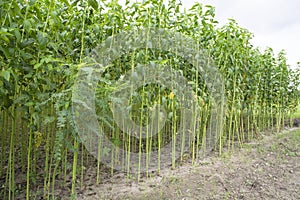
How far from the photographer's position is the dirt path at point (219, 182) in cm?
299

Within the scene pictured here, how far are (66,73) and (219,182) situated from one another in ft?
7.70

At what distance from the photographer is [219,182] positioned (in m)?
3.35

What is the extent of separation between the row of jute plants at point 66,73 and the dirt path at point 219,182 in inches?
9.3

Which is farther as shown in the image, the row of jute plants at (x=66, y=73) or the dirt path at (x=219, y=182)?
the dirt path at (x=219, y=182)

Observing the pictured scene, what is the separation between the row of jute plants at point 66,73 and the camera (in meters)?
2.23

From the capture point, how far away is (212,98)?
4.32 metres

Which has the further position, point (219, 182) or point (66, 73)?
point (219, 182)

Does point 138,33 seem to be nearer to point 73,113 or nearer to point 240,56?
point 73,113

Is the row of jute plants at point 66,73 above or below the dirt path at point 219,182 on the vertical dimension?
above

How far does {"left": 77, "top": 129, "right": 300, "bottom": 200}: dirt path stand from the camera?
118 inches

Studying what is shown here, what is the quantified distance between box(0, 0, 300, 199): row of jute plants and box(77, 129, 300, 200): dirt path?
24cm

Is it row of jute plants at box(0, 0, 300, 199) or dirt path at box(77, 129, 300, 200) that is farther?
dirt path at box(77, 129, 300, 200)

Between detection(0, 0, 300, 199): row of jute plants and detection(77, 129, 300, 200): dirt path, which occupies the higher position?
detection(0, 0, 300, 199): row of jute plants

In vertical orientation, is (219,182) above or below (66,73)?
below
